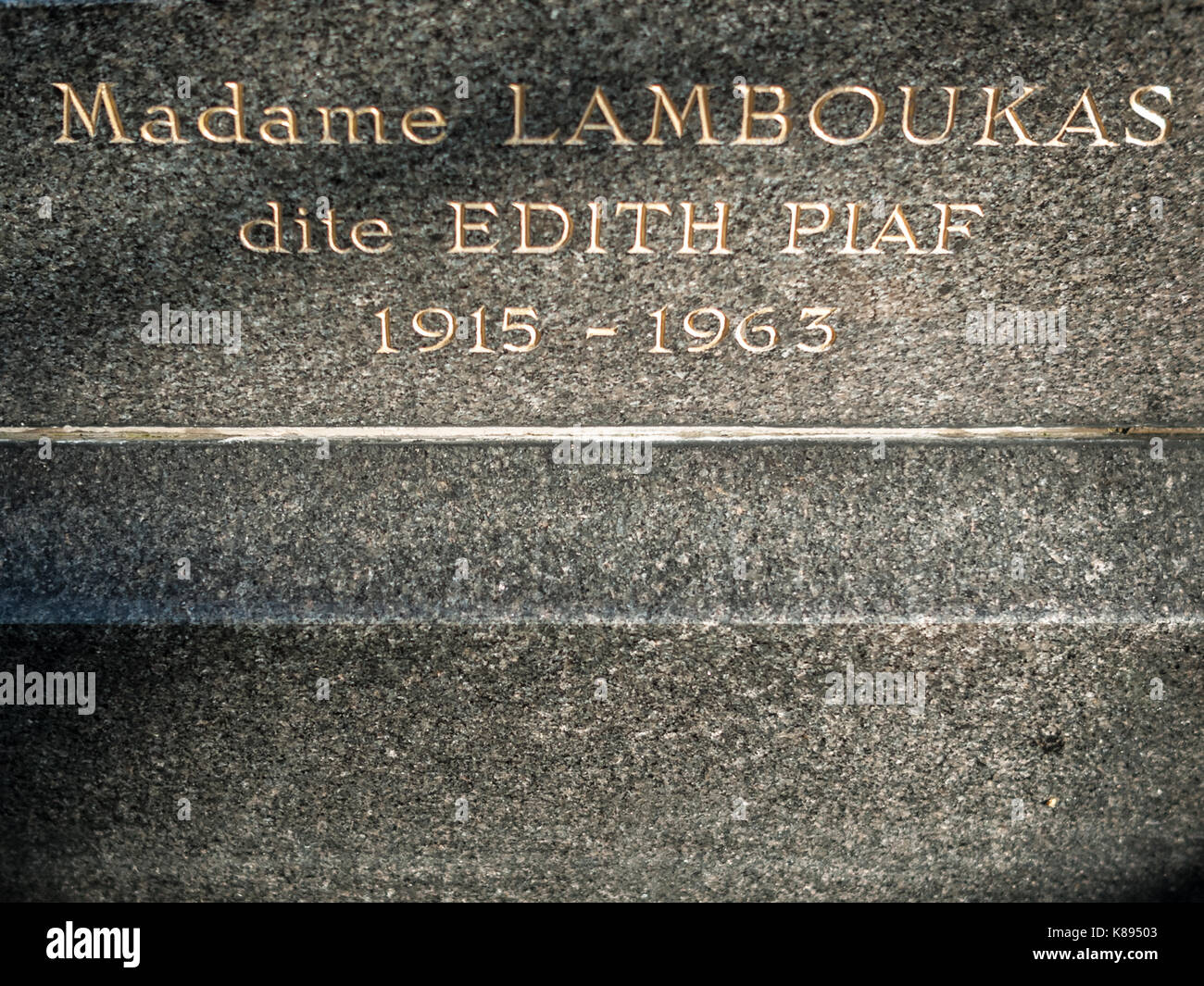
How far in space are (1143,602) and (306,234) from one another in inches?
86.6

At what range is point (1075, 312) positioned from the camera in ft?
6.87

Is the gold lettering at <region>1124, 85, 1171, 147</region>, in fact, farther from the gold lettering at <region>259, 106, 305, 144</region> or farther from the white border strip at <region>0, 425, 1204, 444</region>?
the gold lettering at <region>259, 106, 305, 144</region>

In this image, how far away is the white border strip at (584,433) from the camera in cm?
220

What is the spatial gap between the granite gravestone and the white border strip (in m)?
0.01

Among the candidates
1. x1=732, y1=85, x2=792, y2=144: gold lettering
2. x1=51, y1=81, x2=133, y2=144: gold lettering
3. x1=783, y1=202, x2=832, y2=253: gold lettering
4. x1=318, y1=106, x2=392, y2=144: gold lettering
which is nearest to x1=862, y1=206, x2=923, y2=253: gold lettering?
x1=783, y1=202, x2=832, y2=253: gold lettering

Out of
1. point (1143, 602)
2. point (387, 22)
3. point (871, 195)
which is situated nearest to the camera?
point (387, 22)

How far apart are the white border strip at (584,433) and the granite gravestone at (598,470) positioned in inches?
0.4

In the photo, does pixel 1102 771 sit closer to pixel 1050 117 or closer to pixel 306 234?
pixel 1050 117

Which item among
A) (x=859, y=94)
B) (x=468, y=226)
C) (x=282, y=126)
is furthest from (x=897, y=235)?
(x=282, y=126)

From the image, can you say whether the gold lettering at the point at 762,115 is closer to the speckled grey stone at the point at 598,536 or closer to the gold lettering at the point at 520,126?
the gold lettering at the point at 520,126

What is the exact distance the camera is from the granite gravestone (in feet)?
6.35

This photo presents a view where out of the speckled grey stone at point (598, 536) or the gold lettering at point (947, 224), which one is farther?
the speckled grey stone at point (598, 536)

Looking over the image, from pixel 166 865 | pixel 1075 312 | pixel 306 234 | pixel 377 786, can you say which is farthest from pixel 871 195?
pixel 166 865

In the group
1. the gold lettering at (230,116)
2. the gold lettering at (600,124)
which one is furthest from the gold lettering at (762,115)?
the gold lettering at (230,116)
